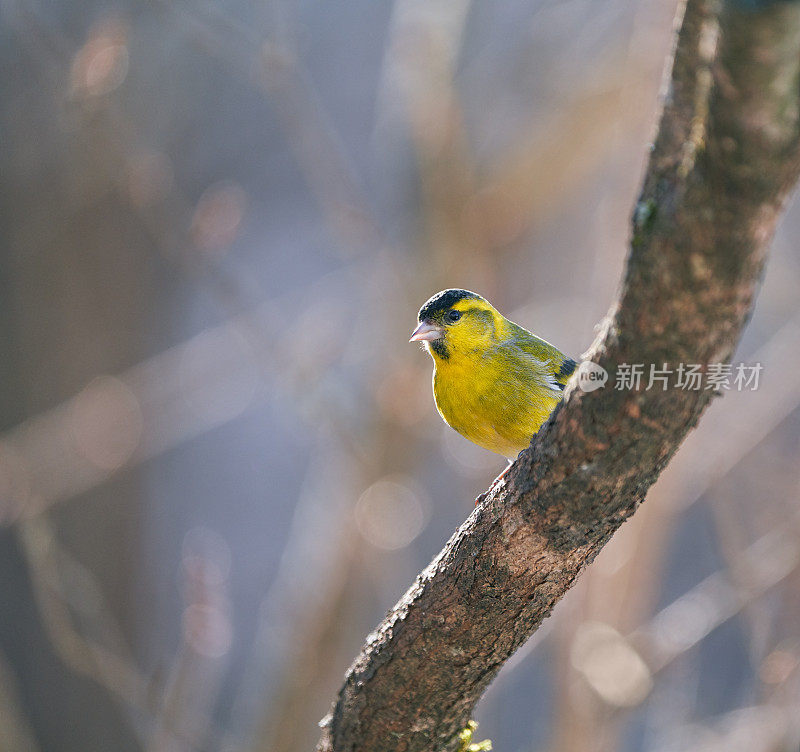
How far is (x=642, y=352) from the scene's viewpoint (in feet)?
4.14

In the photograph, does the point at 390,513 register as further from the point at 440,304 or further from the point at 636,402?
the point at 636,402

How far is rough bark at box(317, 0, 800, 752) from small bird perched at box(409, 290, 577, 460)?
1.09 meters

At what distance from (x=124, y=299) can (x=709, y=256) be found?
6598mm

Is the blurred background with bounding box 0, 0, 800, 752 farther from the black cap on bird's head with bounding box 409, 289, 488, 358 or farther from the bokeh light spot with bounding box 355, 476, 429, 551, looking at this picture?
the black cap on bird's head with bounding box 409, 289, 488, 358

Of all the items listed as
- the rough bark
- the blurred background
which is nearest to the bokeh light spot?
the blurred background

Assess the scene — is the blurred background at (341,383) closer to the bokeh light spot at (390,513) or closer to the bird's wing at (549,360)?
the bokeh light spot at (390,513)

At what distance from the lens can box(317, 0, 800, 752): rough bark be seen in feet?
3.46

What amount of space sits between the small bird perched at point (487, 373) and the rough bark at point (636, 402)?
109 cm

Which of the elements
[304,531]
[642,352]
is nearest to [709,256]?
[642,352]

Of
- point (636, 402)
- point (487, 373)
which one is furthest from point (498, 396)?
point (636, 402)

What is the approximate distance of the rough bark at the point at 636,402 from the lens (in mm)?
1054

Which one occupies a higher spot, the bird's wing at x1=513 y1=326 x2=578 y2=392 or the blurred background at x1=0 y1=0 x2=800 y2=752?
the blurred background at x1=0 y1=0 x2=800 y2=752

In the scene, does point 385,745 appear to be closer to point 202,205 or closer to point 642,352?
point 642,352

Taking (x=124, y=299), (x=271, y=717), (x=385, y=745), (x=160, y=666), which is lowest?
(x=385, y=745)
